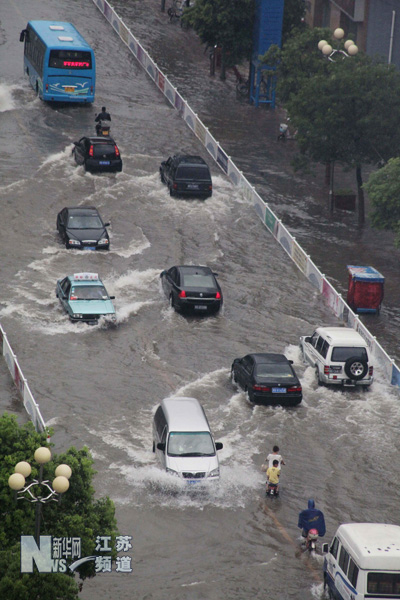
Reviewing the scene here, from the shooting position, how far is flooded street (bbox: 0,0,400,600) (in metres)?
26.3

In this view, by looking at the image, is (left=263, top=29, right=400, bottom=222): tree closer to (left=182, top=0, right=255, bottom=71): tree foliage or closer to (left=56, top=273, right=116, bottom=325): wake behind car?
(left=182, top=0, right=255, bottom=71): tree foliage

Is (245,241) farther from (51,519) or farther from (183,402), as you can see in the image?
(51,519)

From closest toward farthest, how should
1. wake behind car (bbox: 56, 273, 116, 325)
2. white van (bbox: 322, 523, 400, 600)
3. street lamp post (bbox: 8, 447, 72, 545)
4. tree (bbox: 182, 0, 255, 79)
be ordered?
street lamp post (bbox: 8, 447, 72, 545) < white van (bbox: 322, 523, 400, 600) < wake behind car (bbox: 56, 273, 116, 325) < tree (bbox: 182, 0, 255, 79)

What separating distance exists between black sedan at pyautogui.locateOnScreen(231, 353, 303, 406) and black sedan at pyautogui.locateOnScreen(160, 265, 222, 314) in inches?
229

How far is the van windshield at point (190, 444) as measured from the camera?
28312 mm

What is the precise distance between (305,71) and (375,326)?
1977 cm

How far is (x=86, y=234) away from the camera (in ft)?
149

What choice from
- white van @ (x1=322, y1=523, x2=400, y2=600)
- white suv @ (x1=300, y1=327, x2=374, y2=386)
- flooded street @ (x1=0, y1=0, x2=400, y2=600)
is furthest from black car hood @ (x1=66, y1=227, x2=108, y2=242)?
white van @ (x1=322, y1=523, x2=400, y2=600)

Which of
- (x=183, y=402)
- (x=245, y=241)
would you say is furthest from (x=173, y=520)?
(x=245, y=241)

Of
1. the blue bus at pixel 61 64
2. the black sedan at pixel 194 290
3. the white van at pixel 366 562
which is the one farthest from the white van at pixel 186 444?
the blue bus at pixel 61 64

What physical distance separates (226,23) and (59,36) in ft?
37.9

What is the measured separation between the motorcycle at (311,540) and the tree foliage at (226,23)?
4586 centimetres

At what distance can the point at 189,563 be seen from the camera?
25203mm

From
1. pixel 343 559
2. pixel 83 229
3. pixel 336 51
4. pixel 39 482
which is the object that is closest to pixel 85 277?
pixel 83 229
